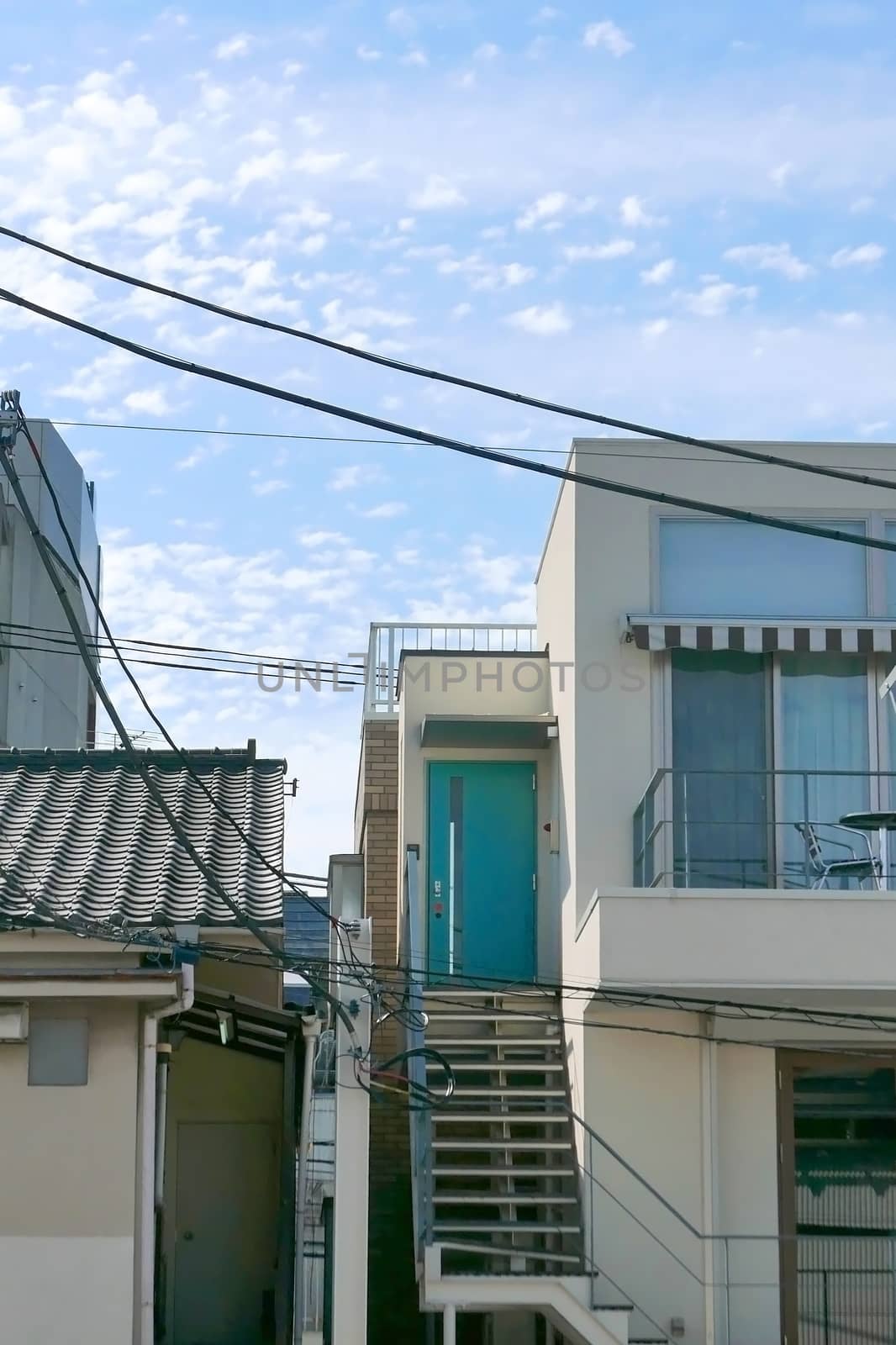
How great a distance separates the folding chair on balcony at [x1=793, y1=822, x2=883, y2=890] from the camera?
13.2 metres

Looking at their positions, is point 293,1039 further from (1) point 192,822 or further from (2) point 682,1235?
(2) point 682,1235

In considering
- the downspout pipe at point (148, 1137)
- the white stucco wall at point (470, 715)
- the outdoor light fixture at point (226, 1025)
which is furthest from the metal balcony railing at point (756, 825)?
the downspout pipe at point (148, 1137)

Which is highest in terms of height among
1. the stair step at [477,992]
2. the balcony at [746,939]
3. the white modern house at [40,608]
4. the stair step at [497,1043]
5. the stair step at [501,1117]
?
the white modern house at [40,608]

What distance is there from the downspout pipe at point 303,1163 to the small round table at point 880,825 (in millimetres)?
4102

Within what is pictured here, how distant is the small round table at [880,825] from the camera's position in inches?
486

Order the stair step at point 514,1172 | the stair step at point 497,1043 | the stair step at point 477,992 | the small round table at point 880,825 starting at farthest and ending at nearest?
1. the stair step at point 477,992
2. the stair step at point 497,1043
3. the stair step at point 514,1172
4. the small round table at point 880,825

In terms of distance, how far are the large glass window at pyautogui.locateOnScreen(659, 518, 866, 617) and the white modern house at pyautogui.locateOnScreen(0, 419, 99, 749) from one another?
8997 mm

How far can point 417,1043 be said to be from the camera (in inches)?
599

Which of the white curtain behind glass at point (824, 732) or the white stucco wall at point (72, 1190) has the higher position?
the white curtain behind glass at point (824, 732)

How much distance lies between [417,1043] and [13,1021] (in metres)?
5.79

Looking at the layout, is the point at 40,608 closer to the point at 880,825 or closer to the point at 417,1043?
the point at 417,1043

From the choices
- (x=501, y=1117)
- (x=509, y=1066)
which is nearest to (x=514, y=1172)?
(x=501, y=1117)

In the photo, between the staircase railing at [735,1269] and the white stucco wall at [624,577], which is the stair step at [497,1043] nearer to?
A: the white stucco wall at [624,577]

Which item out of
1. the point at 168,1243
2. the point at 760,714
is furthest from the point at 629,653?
the point at 168,1243
